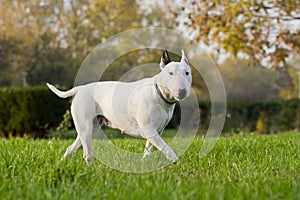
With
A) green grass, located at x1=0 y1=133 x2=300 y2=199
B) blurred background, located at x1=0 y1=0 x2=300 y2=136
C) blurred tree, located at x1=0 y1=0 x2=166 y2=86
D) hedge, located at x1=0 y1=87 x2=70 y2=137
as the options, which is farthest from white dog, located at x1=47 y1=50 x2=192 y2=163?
blurred tree, located at x1=0 y1=0 x2=166 y2=86

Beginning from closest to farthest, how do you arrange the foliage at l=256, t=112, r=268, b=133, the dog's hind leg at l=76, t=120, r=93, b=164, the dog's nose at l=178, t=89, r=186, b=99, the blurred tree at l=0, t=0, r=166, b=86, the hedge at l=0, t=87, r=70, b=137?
the dog's nose at l=178, t=89, r=186, b=99 → the dog's hind leg at l=76, t=120, r=93, b=164 → the hedge at l=0, t=87, r=70, b=137 → the foliage at l=256, t=112, r=268, b=133 → the blurred tree at l=0, t=0, r=166, b=86

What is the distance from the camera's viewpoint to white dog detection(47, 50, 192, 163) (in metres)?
3.66

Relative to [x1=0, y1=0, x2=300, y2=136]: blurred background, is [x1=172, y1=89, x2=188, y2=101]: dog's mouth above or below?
above

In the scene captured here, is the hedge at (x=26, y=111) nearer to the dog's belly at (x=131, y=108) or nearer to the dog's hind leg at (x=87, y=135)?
the dog's hind leg at (x=87, y=135)

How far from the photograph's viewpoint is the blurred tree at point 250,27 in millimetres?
10336

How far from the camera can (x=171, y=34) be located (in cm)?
447

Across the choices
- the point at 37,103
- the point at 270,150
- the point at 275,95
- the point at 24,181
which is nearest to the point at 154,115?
the point at 24,181

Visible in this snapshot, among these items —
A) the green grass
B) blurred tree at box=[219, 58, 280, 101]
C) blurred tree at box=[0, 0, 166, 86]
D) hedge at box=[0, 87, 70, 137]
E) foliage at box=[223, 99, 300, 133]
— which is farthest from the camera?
blurred tree at box=[219, 58, 280, 101]

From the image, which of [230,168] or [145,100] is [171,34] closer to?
[145,100]

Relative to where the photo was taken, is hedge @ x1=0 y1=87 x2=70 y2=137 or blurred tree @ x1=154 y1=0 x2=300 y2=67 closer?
blurred tree @ x1=154 y1=0 x2=300 y2=67

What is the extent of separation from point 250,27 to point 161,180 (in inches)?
320

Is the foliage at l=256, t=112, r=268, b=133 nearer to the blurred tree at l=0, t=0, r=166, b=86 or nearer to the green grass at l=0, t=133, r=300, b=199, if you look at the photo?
the blurred tree at l=0, t=0, r=166, b=86

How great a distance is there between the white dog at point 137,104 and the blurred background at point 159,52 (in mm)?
1135

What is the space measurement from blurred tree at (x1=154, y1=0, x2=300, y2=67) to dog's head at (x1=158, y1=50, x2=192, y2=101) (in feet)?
21.9
